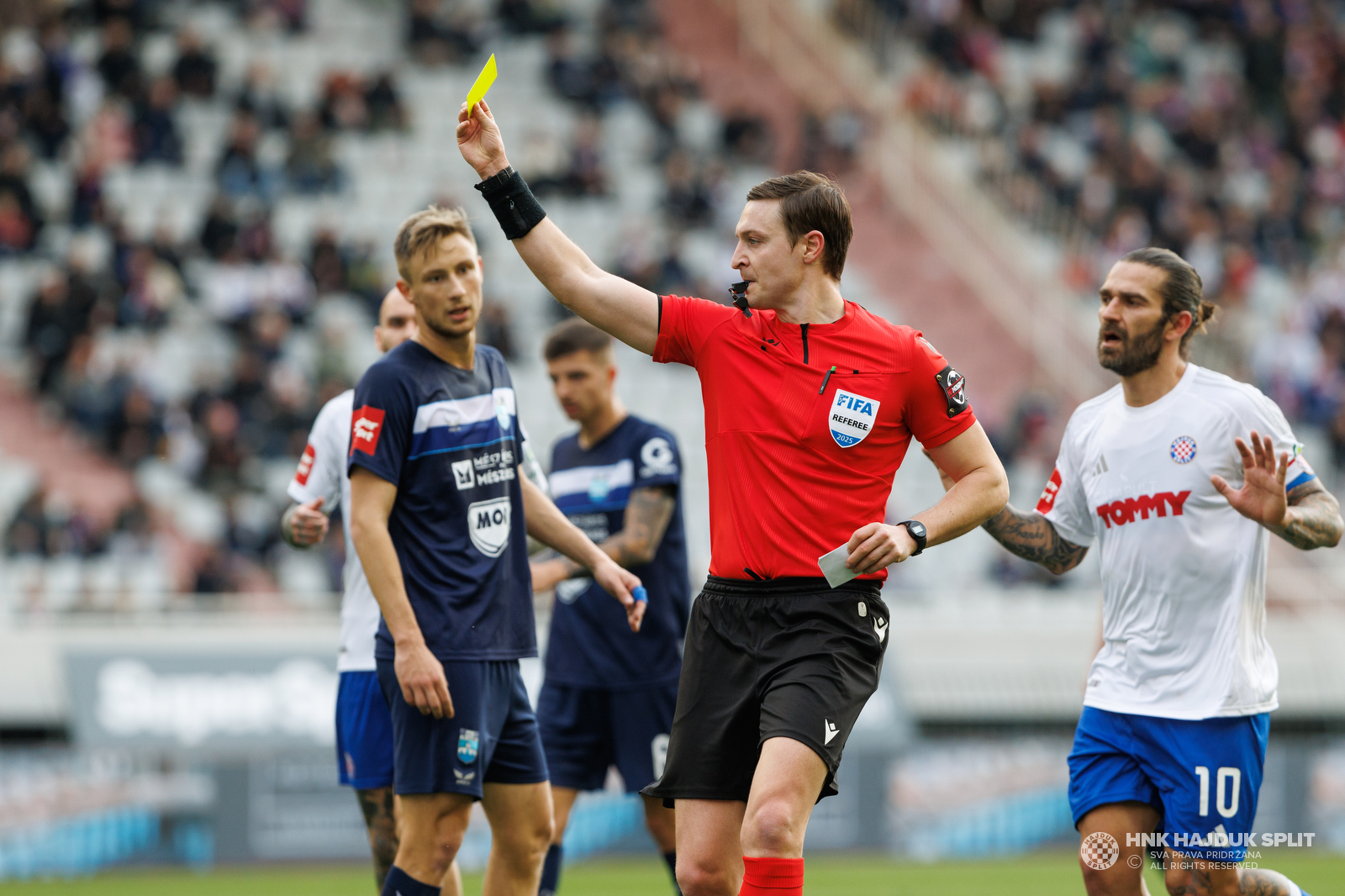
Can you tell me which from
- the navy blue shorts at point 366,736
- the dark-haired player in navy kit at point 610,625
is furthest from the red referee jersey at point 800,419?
the dark-haired player in navy kit at point 610,625

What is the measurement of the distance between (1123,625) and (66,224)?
50.6 feet

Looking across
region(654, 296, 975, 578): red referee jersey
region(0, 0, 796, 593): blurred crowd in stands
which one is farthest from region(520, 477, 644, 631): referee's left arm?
region(0, 0, 796, 593): blurred crowd in stands

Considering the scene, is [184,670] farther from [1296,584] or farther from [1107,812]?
[1296,584]

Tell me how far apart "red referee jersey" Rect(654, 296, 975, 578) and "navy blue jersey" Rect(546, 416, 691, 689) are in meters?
2.38

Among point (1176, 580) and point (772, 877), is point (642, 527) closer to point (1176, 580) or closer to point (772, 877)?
point (1176, 580)

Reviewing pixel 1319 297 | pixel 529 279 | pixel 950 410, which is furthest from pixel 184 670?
pixel 1319 297

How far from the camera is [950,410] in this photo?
529cm

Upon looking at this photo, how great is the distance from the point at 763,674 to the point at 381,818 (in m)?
2.24

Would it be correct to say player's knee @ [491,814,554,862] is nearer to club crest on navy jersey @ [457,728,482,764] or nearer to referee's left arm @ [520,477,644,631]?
club crest on navy jersey @ [457,728,482,764]

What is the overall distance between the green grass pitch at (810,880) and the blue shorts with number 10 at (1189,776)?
5228 millimetres

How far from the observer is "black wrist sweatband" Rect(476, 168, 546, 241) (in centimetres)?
509

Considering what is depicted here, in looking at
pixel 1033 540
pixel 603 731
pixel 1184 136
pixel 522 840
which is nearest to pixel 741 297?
pixel 1033 540

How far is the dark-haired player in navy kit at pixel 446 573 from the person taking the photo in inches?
222

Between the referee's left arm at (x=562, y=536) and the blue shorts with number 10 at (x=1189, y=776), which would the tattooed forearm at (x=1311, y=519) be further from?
the referee's left arm at (x=562, y=536)
